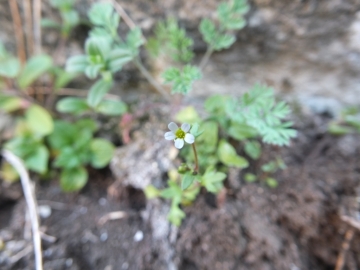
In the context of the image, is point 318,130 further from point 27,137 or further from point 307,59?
point 27,137

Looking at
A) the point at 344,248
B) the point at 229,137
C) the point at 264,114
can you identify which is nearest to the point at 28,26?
the point at 229,137

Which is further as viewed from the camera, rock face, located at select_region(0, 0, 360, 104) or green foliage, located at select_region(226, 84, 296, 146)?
rock face, located at select_region(0, 0, 360, 104)

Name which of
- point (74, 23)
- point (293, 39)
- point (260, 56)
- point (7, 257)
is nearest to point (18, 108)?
point (74, 23)

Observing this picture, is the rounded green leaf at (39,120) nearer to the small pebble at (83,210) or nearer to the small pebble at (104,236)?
the small pebble at (83,210)

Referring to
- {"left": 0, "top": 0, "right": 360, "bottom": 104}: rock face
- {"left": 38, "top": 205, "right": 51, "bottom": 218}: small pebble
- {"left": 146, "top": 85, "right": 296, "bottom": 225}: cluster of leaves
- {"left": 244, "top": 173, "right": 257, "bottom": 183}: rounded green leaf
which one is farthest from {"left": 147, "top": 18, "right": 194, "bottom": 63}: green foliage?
{"left": 38, "top": 205, "right": 51, "bottom": 218}: small pebble

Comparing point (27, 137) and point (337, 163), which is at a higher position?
point (27, 137)

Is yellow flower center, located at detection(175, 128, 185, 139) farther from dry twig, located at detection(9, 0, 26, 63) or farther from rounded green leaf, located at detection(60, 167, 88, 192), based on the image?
dry twig, located at detection(9, 0, 26, 63)
